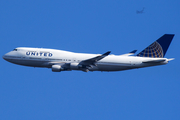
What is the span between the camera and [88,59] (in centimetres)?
5678

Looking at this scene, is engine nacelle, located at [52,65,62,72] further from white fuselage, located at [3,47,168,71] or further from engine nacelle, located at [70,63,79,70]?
engine nacelle, located at [70,63,79,70]

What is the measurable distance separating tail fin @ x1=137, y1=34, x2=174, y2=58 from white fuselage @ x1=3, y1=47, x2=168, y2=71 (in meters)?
1.45

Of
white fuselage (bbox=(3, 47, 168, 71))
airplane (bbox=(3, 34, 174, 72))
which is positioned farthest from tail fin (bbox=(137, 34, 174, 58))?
white fuselage (bbox=(3, 47, 168, 71))

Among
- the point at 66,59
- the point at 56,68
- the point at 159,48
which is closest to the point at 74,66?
the point at 66,59

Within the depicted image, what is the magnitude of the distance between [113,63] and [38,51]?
578 inches

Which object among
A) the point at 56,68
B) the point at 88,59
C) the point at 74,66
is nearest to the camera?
the point at 88,59

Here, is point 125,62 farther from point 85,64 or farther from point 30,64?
point 30,64

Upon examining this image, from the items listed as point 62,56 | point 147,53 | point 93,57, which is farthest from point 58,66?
point 147,53

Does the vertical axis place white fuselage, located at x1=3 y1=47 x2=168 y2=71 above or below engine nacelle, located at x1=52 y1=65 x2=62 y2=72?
above

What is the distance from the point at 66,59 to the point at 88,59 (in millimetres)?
4816

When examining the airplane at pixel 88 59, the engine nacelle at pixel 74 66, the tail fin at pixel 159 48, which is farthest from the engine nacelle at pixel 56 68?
the tail fin at pixel 159 48

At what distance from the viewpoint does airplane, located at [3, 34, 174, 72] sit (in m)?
57.8

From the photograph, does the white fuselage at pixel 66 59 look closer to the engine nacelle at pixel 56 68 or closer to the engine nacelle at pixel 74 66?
the engine nacelle at pixel 74 66

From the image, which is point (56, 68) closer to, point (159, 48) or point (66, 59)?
point (66, 59)
